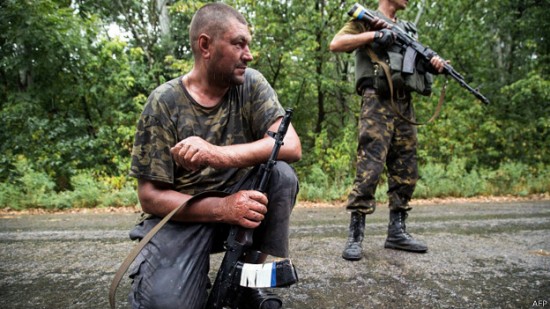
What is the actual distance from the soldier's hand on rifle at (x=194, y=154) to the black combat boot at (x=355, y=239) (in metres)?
1.48

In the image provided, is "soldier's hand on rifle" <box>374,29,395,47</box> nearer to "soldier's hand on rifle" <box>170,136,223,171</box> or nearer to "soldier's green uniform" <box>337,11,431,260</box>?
"soldier's green uniform" <box>337,11,431,260</box>

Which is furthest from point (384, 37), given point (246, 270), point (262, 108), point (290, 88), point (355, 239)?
point (290, 88)

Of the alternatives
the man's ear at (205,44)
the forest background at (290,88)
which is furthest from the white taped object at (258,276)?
the forest background at (290,88)

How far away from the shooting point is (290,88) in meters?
11.1

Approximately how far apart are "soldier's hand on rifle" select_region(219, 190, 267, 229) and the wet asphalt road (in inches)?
24.8

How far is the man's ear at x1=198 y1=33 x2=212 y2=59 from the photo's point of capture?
1.90 meters

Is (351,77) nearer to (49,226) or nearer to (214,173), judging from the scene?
(49,226)

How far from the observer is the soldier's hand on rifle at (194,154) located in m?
1.58

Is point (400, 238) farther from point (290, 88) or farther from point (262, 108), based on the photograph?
point (290, 88)

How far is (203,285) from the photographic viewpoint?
175 centimetres

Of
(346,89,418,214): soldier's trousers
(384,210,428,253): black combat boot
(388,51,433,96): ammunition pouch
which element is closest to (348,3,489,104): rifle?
(388,51,433,96): ammunition pouch

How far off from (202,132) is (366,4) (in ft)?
31.2

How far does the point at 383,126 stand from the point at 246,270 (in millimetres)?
1819

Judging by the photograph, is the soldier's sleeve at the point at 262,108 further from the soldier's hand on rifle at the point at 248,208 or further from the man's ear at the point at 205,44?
the soldier's hand on rifle at the point at 248,208
